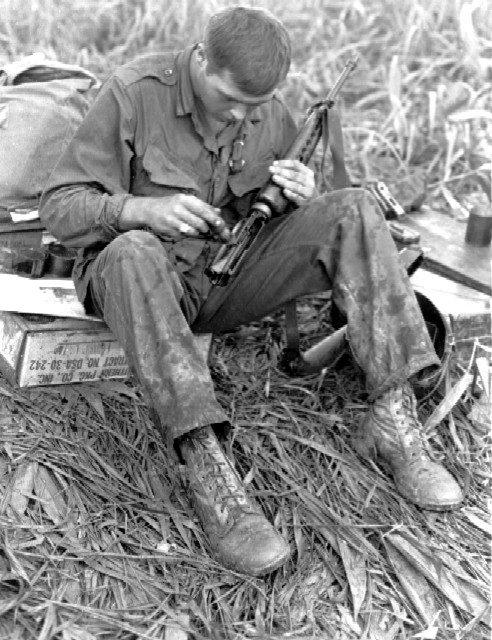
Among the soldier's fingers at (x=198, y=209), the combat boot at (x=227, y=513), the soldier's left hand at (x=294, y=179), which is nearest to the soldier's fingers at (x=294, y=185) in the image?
the soldier's left hand at (x=294, y=179)

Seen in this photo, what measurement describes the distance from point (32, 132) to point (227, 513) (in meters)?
1.85

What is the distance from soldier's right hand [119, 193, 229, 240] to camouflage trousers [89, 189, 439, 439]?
2.6 inches

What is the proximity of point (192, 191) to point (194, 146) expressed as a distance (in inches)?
6.4

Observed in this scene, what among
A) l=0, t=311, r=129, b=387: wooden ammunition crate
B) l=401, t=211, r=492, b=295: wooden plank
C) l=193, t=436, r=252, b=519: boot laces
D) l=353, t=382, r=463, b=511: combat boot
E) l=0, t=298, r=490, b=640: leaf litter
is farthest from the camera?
l=401, t=211, r=492, b=295: wooden plank

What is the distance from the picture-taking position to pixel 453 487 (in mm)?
3172

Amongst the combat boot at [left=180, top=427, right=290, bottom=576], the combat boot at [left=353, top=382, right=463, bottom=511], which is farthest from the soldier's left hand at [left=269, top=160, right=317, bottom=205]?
the combat boot at [left=180, top=427, right=290, bottom=576]

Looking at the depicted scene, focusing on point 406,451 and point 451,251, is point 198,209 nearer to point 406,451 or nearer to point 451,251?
point 406,451

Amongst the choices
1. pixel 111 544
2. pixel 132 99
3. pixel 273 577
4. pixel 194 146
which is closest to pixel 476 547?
pixel 273 577

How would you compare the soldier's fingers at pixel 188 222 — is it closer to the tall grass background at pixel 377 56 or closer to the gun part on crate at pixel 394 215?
the gun part on crate at pixel 394 215

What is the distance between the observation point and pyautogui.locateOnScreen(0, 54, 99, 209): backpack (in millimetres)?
3814

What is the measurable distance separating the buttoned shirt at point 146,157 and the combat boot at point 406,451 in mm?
880

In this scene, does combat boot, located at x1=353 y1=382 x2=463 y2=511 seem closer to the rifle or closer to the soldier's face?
the rifle

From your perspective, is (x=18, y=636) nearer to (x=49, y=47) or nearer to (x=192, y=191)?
(x=192, y=191)

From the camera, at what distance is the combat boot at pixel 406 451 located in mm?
3154
